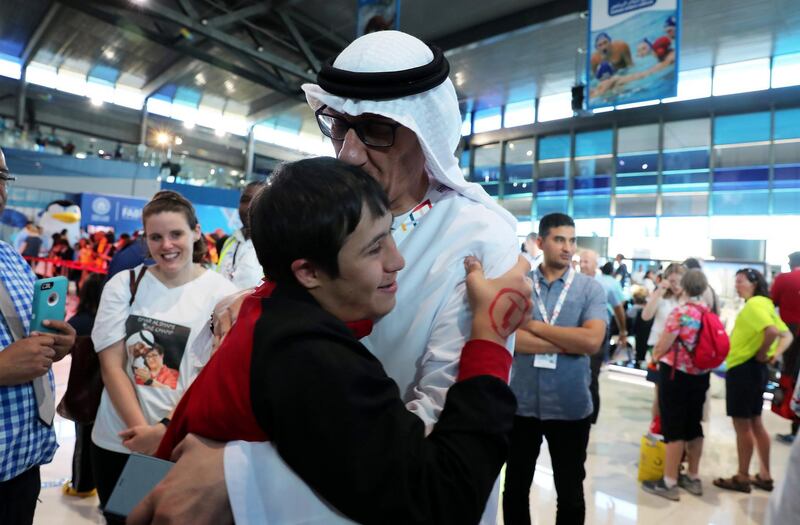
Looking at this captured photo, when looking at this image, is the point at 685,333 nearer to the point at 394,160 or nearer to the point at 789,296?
the point at 789,296

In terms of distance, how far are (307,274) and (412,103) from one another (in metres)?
0.40

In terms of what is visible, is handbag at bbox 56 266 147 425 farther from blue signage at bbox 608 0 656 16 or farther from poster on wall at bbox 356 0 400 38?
blue signage at bbox 608 0 656 16

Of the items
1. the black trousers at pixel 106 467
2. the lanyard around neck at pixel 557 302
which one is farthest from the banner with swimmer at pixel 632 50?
the black trousers at pixel 106 467

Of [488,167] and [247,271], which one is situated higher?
[488,167]

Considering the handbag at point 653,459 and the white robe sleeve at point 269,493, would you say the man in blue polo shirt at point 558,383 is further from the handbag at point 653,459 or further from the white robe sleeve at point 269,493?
Result: the white robe sleeve at point 269,493

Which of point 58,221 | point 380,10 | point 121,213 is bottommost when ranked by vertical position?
point 58,221

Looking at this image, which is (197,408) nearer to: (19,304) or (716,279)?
(19,304)

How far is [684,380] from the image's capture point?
3.56 m

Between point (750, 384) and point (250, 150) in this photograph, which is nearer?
point (750, 384)

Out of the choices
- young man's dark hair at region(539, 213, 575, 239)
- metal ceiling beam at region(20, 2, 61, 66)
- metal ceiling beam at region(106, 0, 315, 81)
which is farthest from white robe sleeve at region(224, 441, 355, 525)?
metal ceiling beam at region(20, 2, 61, 66)

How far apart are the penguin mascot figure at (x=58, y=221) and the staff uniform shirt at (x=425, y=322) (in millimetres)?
11016

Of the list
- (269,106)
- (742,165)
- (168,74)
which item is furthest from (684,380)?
(269,106)

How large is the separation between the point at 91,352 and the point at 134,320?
313 mm

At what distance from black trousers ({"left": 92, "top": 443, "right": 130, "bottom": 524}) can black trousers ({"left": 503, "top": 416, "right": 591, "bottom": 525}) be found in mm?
1857
